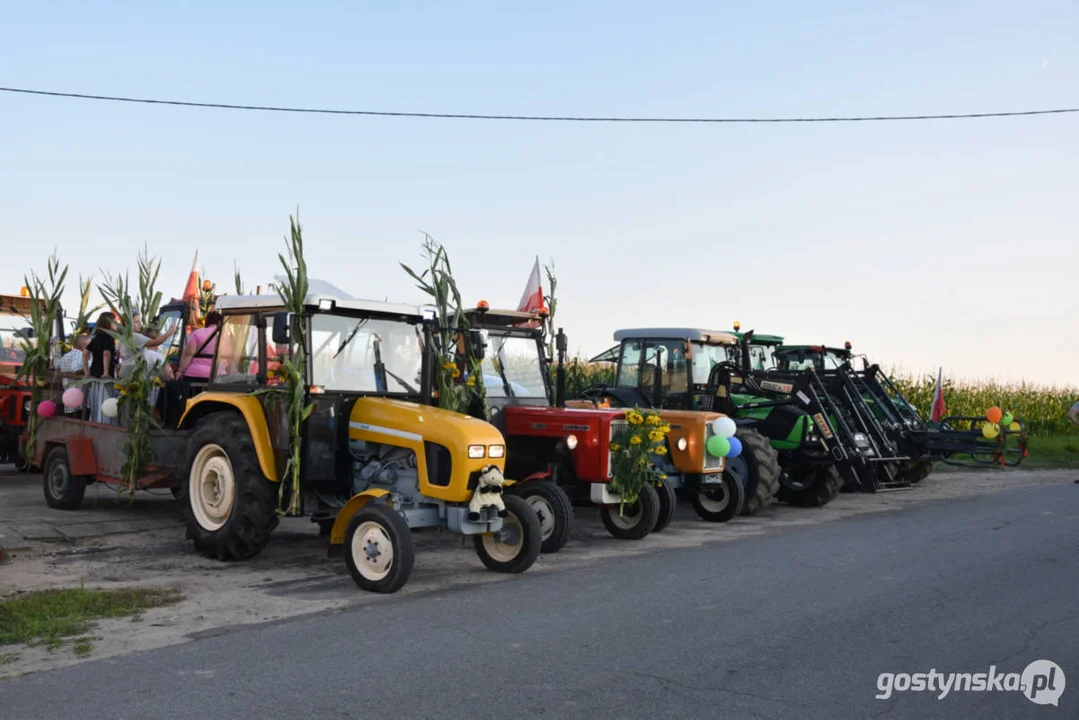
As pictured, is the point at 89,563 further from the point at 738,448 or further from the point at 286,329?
the point at 738,448

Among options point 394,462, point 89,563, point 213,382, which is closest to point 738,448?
point 394,462

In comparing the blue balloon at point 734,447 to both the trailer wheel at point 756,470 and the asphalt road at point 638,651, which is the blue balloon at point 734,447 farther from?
the asphalt road at point 638,651

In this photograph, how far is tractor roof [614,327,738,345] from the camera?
14.2 m

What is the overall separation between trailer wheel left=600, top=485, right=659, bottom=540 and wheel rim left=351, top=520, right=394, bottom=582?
11.2 ft

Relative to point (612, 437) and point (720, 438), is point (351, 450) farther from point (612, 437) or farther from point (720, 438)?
point (720, 438)

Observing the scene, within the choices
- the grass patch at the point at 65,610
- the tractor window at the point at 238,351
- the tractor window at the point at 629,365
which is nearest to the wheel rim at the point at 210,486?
the tractor window at the point at 238,351

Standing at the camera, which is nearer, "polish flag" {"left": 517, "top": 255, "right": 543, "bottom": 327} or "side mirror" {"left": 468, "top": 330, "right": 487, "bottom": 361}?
"side mirror" {"left": 468, "top": 330, "right": 487, "bottom": 361}

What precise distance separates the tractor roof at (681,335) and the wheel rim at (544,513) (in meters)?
A: 5.72

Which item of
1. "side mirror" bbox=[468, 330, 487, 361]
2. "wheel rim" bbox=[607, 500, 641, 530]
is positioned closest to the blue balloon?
"wheel rim" bbox=[607, 500, 641, 530]

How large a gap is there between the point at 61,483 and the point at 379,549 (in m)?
5.71

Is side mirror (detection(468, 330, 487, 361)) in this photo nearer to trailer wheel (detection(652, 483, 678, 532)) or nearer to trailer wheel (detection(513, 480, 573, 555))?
trailer wheel (detection(513, 480, 573, 555))

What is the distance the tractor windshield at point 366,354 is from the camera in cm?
826

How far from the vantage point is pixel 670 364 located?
1423 centimetres

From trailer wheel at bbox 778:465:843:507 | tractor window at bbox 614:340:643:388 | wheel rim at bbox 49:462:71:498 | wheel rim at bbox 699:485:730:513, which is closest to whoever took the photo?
wheel rim at bbox 49:462:71:498
